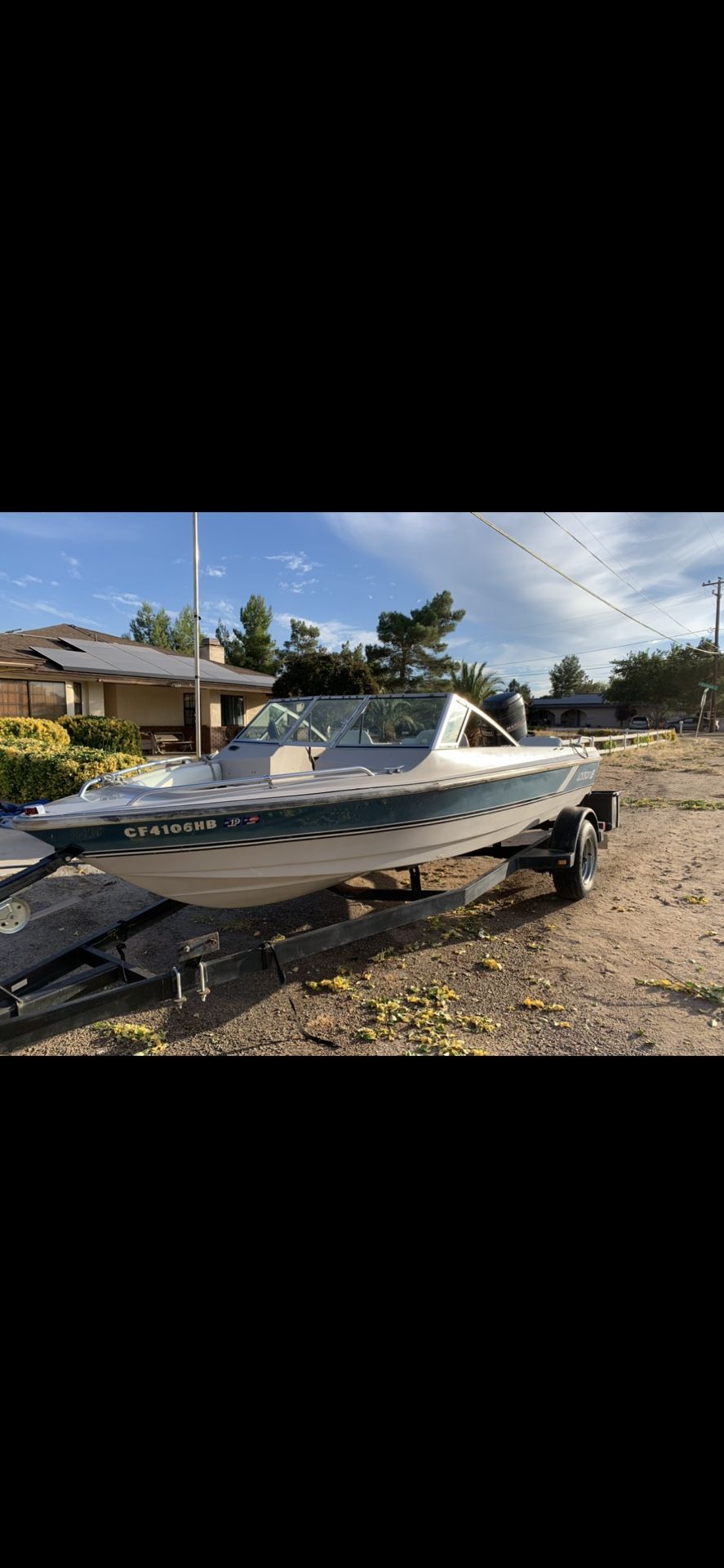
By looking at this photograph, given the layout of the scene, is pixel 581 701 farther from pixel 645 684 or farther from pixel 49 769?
pixel 49 769

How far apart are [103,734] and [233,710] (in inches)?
312

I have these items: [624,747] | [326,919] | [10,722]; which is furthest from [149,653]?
[326,919]

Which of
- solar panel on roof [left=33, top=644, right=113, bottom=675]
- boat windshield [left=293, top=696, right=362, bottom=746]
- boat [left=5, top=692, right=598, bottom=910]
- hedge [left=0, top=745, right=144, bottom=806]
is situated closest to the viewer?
boat [left=5, top=692, right=598, bottom=910]

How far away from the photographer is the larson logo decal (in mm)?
3102

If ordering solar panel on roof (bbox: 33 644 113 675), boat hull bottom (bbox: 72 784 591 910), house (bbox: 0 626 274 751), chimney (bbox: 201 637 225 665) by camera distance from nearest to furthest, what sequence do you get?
boat hull bottom (bbox: 72 784 591 910), house (bbox: 0 626 274 751), solar panel on roof (bbox: 33 644 113 675), chimney (bbox: 201 637 225 665)

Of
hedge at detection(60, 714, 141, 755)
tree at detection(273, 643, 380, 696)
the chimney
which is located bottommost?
hedge at detection(60, 714, 141, 755)

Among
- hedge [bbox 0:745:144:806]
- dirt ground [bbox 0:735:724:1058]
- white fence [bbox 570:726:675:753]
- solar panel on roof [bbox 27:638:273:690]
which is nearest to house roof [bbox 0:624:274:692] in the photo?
solar panel on roof [bbox 27:638:273:690]

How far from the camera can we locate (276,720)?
17.0ft

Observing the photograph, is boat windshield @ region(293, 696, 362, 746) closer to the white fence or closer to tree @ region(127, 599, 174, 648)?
the white fence

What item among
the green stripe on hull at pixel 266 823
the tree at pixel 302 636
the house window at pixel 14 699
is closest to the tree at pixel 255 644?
the tree at pixel 302 636

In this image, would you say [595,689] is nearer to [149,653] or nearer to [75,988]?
[149,653]

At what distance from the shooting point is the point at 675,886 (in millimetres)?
5988
